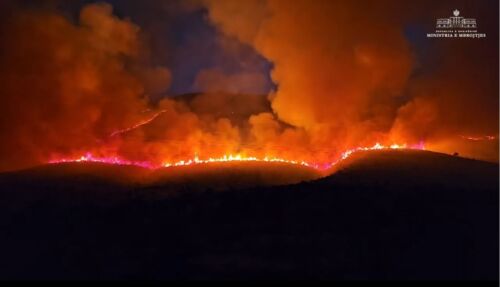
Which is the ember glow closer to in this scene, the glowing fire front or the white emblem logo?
the glowing fire front

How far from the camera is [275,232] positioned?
9617 mm

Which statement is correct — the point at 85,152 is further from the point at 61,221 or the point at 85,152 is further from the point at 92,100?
the point at 61,221

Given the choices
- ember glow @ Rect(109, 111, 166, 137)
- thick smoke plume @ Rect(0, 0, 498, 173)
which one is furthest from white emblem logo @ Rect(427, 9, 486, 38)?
ember glow @ Rect(109, 111, 166, 137)

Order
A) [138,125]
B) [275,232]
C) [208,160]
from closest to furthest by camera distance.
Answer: [275,232] → [208,160] → [138,125]

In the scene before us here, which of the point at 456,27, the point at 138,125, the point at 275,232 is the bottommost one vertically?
the point at 275,232

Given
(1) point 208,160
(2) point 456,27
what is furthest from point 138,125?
(2) point 456,27

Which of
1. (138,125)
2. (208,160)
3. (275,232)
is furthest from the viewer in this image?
(138,125)

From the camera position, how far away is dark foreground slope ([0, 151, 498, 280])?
8.35 meters

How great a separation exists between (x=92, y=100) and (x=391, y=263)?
42.8ft

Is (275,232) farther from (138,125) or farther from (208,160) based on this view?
(138,125)

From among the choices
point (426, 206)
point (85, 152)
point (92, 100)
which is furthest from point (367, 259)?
point (92, 100)

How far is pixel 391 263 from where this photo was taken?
8359 millimetres

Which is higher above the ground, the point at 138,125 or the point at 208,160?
the point at 138,125

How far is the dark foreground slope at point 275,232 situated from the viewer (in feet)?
27.4
